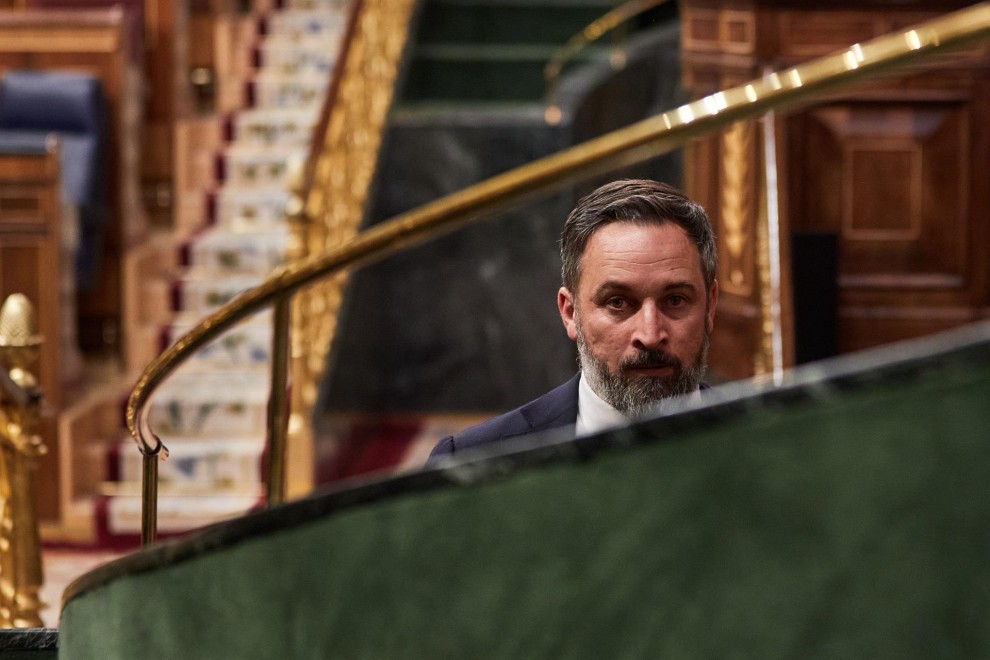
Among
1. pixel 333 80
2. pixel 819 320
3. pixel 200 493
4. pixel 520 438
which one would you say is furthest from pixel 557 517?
pixel 333 80

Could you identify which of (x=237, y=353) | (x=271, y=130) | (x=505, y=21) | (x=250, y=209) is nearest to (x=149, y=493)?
(x=237, y=353)

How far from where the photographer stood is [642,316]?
1.75 meters

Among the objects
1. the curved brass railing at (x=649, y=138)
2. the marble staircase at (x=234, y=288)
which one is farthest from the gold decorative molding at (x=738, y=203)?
the curved brass railing at (x=649, y=138)

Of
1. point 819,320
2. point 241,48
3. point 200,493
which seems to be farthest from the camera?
point 241,48

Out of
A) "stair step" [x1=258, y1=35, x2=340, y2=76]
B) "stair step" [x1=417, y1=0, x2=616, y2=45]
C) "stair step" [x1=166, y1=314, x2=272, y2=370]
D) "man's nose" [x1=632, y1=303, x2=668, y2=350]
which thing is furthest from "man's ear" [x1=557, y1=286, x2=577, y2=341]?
"stair step" [x1=417, y1=0, x2=616, y2=45]

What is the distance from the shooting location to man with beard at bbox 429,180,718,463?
5.68 feet

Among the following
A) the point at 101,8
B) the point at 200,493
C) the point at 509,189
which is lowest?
the point at 200,493

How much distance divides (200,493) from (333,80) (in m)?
1.73

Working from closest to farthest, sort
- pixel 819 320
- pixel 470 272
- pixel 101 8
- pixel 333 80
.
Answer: pixel 819 320 → pixel 333 80 → pixel 101 8 → pixel 470 272

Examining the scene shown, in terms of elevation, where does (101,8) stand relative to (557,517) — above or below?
above

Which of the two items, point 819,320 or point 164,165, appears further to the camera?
point 164,165

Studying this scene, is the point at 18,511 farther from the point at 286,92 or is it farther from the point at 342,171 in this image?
the point at 286,92

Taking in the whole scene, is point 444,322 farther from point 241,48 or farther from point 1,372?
point 1,372

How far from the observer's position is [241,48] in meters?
7.43
